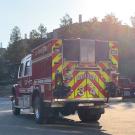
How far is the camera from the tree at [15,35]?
74319 millimetres

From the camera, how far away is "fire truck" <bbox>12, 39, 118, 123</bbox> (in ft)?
55.6

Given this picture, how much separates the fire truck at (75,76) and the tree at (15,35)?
56168 mm

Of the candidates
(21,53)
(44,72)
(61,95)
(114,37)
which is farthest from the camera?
(21,53)

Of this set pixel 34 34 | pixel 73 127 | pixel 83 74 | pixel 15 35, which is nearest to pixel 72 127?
pixel 73 127

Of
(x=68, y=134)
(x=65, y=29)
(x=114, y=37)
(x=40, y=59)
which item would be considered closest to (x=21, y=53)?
(x=65, y=29)

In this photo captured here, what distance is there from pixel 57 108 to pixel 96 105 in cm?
134

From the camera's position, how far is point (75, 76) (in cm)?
1723

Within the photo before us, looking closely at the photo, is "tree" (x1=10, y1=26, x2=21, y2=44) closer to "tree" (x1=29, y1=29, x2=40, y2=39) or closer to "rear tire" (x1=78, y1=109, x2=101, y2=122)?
"tree" (x1=29, y1=29, x2=40, y2=39)

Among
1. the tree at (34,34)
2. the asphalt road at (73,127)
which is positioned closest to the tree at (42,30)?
the tree at (34,34)

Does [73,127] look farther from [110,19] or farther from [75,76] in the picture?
[110,19]

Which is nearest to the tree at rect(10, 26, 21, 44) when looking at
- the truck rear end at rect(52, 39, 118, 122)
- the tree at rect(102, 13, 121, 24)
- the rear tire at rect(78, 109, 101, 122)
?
the tree at rect(102, 13, 121, 24)

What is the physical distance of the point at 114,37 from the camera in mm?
59031

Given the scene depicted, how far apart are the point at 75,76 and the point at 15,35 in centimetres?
5869

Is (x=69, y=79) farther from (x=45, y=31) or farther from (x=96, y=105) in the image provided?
(x=45, y=31)
